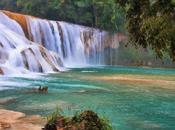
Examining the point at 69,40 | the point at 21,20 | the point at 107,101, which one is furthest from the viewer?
the point at 69,40

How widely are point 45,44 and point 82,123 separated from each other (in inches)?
1463

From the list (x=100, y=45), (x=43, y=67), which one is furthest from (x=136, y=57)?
(x=43, y=67)

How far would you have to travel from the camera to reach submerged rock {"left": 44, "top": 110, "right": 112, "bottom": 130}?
875 cm

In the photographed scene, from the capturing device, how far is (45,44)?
45594 millimetres

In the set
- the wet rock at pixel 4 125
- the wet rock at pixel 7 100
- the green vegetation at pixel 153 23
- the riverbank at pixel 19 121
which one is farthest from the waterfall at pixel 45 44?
the green vegetation at pixel 153 23

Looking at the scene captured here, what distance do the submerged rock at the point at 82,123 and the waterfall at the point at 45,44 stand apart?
779 inches

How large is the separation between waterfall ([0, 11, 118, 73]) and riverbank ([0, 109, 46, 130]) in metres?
15.1

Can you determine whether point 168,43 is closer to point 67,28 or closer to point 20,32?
point 20,32

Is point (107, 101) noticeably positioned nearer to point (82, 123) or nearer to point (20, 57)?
point (82, 123)

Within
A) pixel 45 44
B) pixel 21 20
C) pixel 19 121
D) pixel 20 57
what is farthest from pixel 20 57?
pixel 19 121

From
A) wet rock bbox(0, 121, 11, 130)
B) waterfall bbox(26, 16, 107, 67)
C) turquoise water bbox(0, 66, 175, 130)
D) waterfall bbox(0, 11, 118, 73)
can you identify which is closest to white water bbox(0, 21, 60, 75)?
waterfall bbox(0, 11, 118, 73)

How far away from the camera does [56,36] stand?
1839 inches

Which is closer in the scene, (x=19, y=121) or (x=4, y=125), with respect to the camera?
(x=4, y=125)

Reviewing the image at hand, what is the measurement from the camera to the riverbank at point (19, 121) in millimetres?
11312
